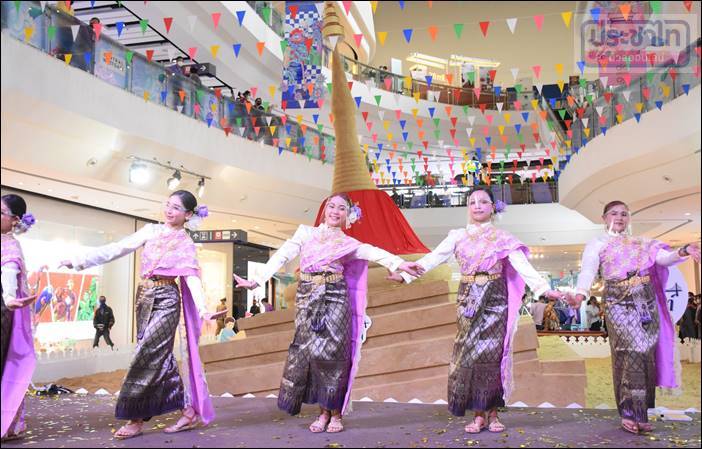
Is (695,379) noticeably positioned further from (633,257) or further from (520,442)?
(633,257)

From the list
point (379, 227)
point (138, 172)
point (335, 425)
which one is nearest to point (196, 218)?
point (335, 425)

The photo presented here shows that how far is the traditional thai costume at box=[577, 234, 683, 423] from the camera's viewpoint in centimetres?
365

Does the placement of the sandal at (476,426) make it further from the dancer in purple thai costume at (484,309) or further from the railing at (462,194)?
the railing at (462,194)

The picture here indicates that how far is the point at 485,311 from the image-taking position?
376cm

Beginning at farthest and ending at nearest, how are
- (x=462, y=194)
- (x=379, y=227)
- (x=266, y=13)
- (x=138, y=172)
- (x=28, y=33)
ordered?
(x=462, y=194) < (x=266, y=13) < (x=138, y=172) < (x=379, y=227) < (x=28, y=33)

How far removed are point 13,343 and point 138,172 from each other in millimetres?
4668

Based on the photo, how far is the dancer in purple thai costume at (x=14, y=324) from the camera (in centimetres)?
328

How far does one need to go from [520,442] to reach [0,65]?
3134 millimetres

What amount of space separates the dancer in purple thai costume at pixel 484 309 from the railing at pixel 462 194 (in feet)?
22.4

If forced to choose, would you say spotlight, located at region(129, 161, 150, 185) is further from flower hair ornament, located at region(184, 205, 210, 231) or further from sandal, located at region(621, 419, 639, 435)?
sandal, located at region(621, 419, 639, 435)

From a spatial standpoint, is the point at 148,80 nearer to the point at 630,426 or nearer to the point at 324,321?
the point at 324,321

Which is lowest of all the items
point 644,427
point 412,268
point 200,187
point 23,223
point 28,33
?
point 644,427

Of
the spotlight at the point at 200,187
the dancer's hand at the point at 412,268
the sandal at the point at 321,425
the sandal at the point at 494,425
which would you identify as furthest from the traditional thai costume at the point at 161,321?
the spotlight at the point at 200,187

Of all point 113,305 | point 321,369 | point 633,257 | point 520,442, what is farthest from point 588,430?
point 113,305
